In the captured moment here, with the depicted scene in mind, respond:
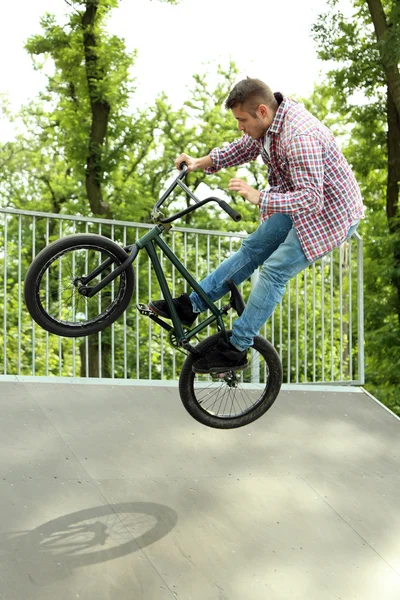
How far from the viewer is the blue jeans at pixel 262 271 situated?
4.27 meters

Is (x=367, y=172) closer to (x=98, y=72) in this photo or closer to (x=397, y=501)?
(x=98, y=72)

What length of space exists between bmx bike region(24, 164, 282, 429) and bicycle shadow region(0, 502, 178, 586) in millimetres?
762

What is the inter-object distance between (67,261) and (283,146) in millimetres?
1438

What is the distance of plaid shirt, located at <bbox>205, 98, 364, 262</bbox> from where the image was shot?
Answer: 4.03m

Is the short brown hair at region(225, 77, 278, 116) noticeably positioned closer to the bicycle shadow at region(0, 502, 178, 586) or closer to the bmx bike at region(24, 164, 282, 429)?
the bmx bike at region(24, 164, 282, 429)

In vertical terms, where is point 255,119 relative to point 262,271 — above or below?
above

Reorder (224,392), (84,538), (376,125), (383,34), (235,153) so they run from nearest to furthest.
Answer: (84,538) → (235,153) → (224,392) → (383,34) → (376,125)

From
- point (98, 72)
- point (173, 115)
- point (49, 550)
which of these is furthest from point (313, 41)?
point (49, 550)

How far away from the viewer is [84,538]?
382 centimetres

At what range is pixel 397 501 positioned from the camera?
5031 millimetres

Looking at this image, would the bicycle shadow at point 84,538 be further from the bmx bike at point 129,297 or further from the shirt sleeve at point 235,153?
the shirt sleeve at point 235,153

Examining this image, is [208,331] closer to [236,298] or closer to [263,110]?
[236,298]

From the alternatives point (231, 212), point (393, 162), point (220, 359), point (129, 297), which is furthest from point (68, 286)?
point (393, 162)

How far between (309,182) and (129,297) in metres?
1.20
